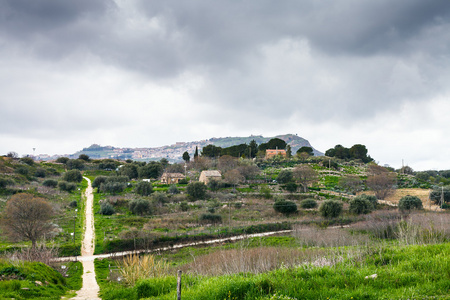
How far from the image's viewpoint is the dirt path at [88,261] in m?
13.5

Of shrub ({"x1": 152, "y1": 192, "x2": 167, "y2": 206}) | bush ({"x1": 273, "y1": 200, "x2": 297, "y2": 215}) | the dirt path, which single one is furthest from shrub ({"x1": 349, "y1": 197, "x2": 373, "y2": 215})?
the dirt path

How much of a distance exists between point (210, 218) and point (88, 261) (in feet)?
48.3

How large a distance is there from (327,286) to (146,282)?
5.10m

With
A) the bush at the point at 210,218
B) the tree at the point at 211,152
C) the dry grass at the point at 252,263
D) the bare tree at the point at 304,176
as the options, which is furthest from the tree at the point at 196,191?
the tree at the point at 211,152

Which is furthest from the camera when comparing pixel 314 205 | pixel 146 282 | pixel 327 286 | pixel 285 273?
pixel 314 205

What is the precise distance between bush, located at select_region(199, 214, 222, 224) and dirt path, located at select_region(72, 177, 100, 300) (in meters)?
11.6

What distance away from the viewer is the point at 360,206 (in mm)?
37250

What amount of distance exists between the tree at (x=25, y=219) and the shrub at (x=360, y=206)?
3374 centimetres

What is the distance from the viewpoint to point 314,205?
40.7 meters

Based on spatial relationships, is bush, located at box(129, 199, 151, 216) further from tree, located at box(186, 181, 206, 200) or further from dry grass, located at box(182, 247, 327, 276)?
dry grass, located at box(182, 247, 327, 276)

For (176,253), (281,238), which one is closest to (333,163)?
(281,238)

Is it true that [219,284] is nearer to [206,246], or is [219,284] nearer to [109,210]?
[206,246]

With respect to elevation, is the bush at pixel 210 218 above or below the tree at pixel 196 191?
below

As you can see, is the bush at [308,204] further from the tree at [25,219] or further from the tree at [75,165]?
the tree at [75,165]
